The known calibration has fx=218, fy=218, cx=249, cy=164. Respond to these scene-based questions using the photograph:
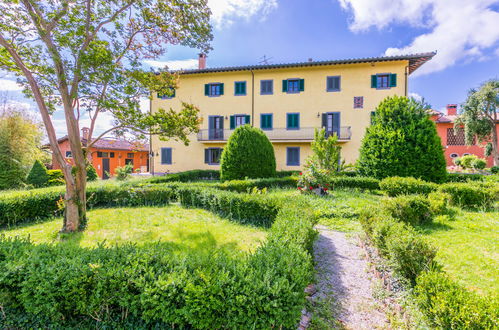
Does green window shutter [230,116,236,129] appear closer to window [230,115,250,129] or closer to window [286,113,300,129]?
window [230,115,250,129]

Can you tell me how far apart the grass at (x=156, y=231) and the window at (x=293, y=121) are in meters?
14.0

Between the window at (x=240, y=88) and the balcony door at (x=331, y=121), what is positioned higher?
the window at (x=240, y=88)

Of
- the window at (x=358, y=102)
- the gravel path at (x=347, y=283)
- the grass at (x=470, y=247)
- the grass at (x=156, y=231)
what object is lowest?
the gravel path at (x=347, y=283)

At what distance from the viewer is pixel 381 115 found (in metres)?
11.0

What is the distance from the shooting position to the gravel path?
2.76 metres

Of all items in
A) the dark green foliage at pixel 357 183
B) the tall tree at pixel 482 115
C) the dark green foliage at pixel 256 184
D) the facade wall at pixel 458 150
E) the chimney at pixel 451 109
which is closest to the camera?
the dark green foliage at pixel 256 184

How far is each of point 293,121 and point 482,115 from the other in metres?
22.6

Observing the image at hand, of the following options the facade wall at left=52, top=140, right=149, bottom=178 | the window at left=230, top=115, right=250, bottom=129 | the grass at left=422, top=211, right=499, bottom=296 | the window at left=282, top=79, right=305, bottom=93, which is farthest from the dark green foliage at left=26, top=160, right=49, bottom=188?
the grass at left=422, top=211, right=499, bottom=296

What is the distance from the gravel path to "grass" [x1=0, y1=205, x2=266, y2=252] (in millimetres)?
1448

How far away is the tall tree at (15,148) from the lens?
15227 mm

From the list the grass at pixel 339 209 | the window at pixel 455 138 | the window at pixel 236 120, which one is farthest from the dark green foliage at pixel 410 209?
the window at pixel 455 138

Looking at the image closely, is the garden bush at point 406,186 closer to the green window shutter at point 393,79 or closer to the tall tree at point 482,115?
the green window shutter at point 393,79

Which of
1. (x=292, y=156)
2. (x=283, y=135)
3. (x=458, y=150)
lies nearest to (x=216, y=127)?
(x=283, y=135)

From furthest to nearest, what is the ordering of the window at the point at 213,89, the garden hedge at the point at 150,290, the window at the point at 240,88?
1. the window at the point at 213,89
2. the window at the point at 240,88
3. the garden hedge at the point at 150,290
